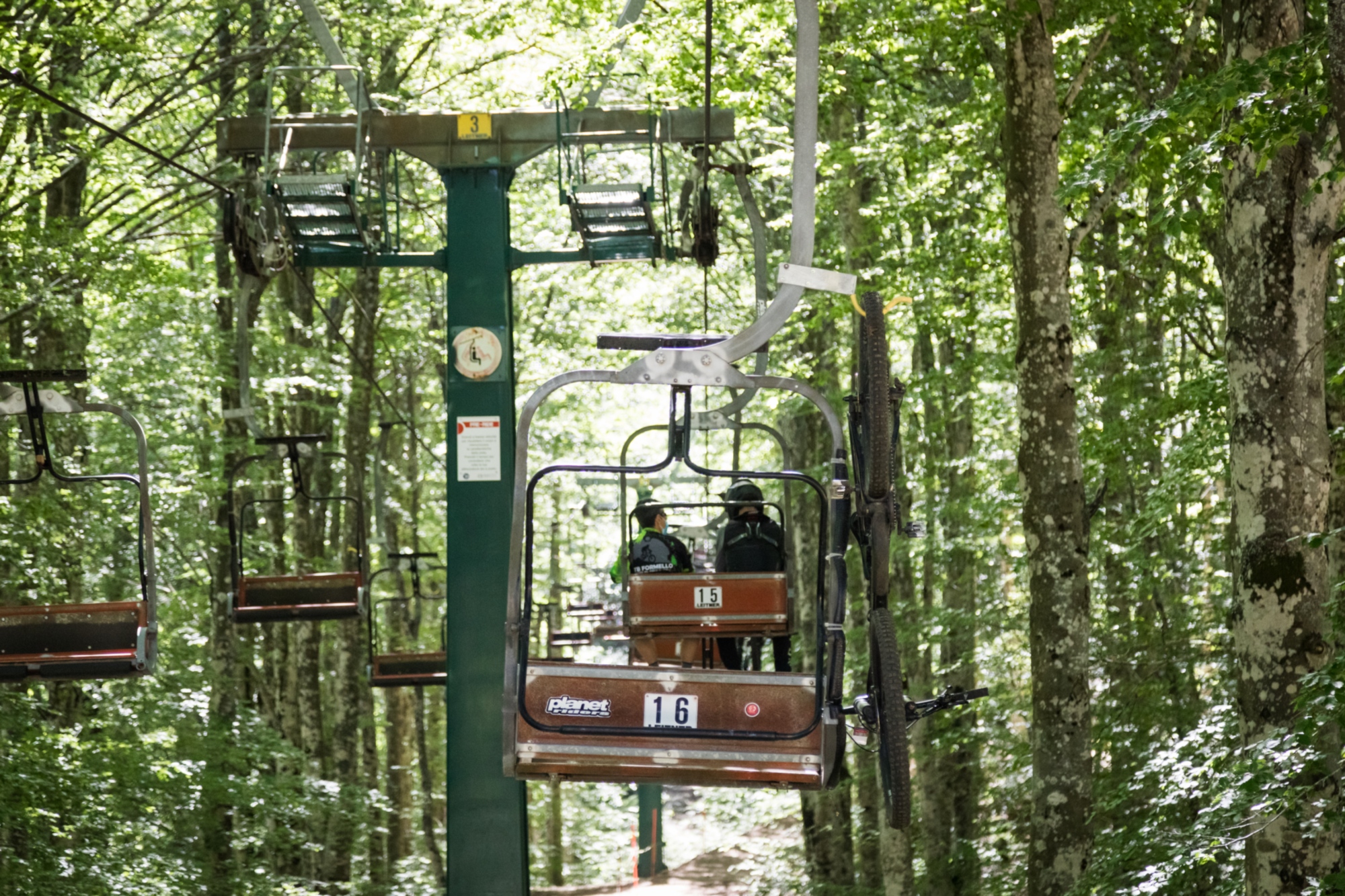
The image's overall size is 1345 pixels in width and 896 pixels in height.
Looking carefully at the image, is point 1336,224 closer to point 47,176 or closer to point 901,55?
point 901,55

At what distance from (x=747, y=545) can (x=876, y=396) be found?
4022 millimetres

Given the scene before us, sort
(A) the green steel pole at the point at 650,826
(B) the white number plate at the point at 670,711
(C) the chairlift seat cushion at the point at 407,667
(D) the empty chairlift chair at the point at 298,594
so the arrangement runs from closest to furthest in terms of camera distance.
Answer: (B) the white number plate at the point at 670,711 → (D) the empty chairlift chair at the point at 298,594 → (C) the chairlift seat cushion at the point at 407,667 → (A) the green steel pole at the point at 650,826

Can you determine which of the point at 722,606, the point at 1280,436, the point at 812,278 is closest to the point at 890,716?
the point at 812,278

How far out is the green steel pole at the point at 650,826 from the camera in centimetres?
2212

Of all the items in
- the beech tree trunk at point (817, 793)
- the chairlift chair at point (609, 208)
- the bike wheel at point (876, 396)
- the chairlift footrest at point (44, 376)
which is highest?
the chairlift chair at point (609, 208)

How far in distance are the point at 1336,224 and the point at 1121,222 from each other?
6.28 metres

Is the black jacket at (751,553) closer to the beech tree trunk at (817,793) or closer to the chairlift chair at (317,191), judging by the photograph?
the chairlift chair at (317,191)

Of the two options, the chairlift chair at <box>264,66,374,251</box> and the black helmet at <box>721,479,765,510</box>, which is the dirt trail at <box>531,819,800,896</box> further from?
the chairlift chair at <box>264,66,374,251</box>

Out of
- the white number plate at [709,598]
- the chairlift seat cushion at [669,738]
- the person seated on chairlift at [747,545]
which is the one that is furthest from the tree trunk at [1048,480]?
the chairlift seat cushion at [669,738]

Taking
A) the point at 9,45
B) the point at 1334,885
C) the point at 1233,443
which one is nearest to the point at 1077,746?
the point at 1233,443

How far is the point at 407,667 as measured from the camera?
12773mm

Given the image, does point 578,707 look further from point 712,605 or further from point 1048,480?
point 1048,480

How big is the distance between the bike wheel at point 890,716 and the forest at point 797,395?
30 centimetres

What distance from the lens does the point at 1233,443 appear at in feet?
21.3
